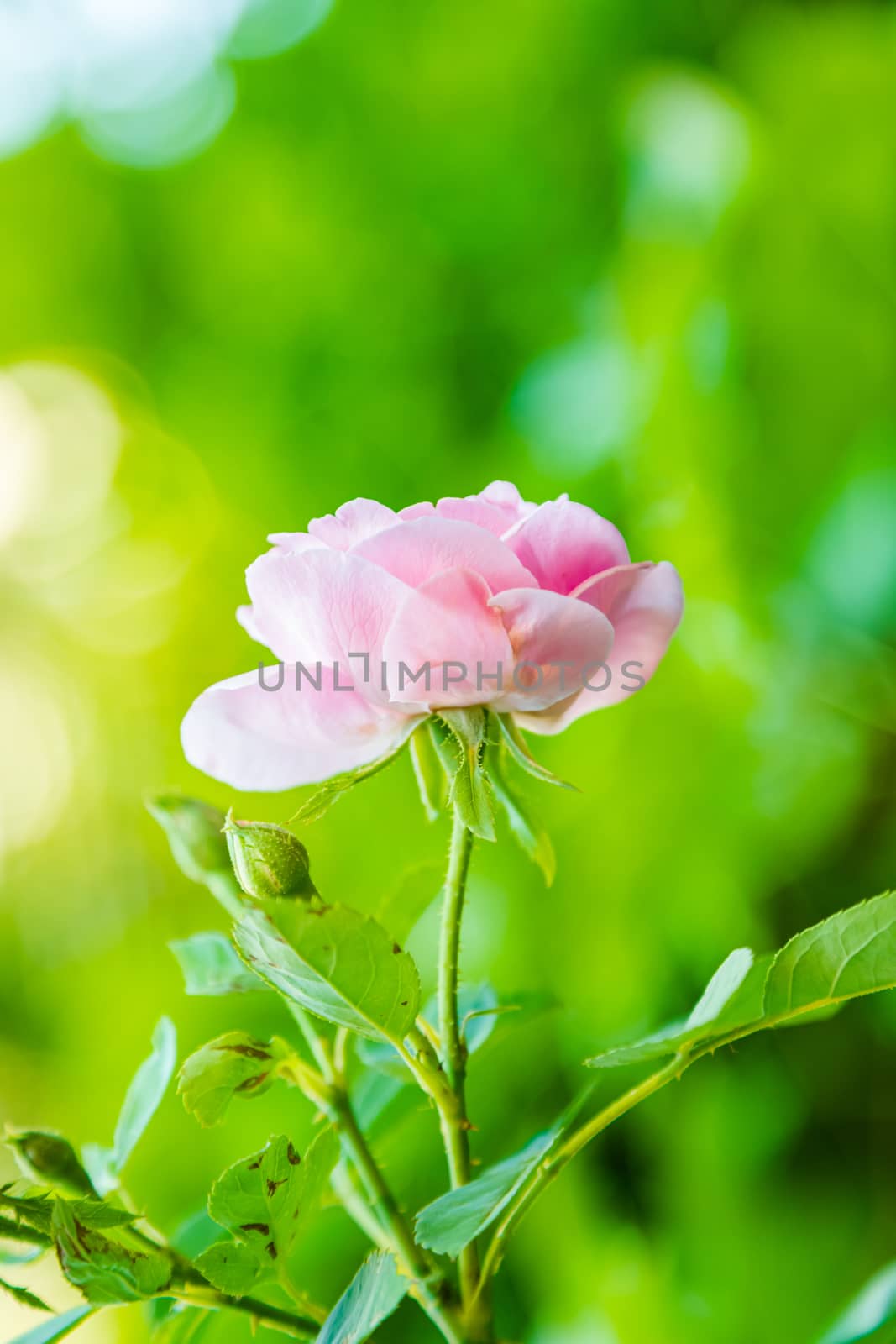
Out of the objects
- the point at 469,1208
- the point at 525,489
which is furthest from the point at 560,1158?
the point at 525,489

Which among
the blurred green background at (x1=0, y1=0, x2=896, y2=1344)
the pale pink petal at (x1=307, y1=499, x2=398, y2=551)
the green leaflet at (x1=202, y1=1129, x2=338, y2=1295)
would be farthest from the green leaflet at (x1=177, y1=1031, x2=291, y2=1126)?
the blurred green background at (x1=0, y1=0, x2=896, y2=1344)

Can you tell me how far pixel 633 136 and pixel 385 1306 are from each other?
796mm

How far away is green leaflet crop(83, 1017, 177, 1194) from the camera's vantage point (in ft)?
0.95

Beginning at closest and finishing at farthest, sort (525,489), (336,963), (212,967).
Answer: (336,963), (212,967), (525,489)

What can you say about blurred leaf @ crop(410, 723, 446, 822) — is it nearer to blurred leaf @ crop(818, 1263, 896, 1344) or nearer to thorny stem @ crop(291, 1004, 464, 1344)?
thorny stem @ crop(291, 1004, 464, 1344)

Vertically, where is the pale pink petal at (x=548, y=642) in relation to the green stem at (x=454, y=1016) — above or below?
above

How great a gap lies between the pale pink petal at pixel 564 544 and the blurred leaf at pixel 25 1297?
0.19 m

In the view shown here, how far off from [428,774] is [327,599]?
0.07m

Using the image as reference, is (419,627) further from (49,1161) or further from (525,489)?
(525,489)

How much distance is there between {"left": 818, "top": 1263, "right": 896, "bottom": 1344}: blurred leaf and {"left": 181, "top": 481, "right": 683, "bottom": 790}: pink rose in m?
0.21

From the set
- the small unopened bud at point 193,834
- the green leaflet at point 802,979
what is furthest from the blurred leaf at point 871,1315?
the small unopened bud at point 193,834

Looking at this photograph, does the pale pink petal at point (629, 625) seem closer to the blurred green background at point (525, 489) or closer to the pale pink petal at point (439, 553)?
the pale pink petal at point (439, 553)

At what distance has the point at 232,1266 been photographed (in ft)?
0.75

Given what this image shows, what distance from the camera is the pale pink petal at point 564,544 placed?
9.5 inches
